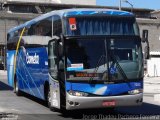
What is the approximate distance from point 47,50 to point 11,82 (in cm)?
890

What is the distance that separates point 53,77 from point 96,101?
6.48 ft

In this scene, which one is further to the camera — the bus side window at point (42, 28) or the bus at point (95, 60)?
the bus side window at point (42, 28)

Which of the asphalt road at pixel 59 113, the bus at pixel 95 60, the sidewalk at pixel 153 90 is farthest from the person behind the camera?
the sidewalk at pixel 153 90

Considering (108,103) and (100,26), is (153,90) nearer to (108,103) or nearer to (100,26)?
(100,26)

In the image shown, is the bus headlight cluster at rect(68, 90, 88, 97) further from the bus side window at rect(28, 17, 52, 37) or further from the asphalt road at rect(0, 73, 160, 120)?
the bus side window at rect(28, 17, 52, 37)

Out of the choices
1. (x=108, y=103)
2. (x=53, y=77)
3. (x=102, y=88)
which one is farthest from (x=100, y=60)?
(x=53, y=77)

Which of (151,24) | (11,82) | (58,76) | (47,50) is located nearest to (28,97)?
(11,82)

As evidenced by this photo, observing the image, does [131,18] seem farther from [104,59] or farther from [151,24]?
[151,24]

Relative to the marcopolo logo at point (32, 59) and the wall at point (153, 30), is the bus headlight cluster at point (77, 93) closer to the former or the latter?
the marcopolo logo at point (32, 59)

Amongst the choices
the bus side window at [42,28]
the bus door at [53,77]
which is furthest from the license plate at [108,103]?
the bus side window at [42,28]

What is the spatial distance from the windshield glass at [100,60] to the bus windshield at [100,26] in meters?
0.26

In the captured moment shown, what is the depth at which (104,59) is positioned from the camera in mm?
14047

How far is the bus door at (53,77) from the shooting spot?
14664 millimetres

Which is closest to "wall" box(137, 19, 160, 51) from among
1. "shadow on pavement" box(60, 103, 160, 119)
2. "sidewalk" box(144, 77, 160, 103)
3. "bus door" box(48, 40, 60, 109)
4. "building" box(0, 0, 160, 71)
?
"building" box(0, 0, 160, 71)
